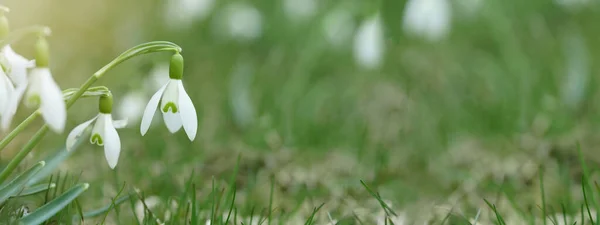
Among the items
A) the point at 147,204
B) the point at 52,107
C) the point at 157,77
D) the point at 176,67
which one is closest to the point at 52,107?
the point at 52,107

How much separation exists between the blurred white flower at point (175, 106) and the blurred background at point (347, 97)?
502 mm

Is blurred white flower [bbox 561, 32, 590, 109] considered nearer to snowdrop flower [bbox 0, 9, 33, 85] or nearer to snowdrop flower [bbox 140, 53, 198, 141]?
snowdrop flower [bbox 140, 53, 198, 141]

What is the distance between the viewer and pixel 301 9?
3.10 metres

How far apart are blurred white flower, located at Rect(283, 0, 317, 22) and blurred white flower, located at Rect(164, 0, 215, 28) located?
→ 1.18ft

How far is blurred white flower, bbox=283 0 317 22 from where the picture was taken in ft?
10.2

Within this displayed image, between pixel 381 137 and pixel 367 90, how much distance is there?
500mm

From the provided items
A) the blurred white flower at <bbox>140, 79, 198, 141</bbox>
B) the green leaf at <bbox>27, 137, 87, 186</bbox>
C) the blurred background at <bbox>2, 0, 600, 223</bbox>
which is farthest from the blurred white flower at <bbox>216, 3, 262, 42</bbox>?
the blurred white flower at <bbox>140, 79, 198, 141</bbox>

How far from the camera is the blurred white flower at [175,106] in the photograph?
120 cm

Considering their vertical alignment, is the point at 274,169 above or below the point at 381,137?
below

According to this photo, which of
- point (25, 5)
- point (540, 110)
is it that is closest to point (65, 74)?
point (25, 5)

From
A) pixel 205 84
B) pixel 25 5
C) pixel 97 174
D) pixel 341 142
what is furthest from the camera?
pixel 25 5

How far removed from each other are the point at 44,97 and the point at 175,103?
9.8 inches

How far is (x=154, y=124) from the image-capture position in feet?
8.57

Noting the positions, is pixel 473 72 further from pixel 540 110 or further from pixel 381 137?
pixel 381 137
